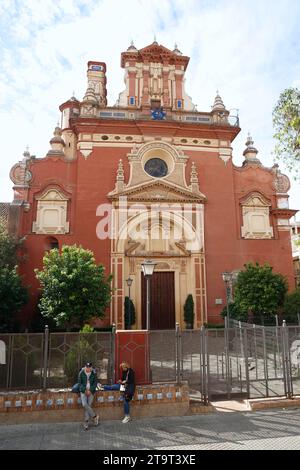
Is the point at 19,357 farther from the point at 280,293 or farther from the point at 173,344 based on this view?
the point at 280,293

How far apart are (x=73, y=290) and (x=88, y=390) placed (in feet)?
26.8

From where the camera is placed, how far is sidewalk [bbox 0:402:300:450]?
22.0 ft

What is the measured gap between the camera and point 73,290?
52.0 ft

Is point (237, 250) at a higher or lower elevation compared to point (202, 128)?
lower

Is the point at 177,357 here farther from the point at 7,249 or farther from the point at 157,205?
the point at 157,205

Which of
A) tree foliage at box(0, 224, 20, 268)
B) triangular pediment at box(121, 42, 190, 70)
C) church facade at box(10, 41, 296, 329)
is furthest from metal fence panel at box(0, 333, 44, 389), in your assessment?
triangular pediment at box(121, 42, 190, 70)

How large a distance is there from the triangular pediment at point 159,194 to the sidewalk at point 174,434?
51.0ft

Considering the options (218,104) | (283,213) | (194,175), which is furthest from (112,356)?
(218,104)

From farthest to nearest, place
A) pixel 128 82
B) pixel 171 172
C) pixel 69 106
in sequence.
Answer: pixel 69 106 → pixel 128 82 → pixel 171 172

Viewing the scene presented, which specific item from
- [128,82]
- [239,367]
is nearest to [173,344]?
[239,367]

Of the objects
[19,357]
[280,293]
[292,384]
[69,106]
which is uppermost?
[69,106]

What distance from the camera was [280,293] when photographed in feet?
62.2

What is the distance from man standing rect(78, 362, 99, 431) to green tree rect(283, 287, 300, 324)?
1339 centimetres
